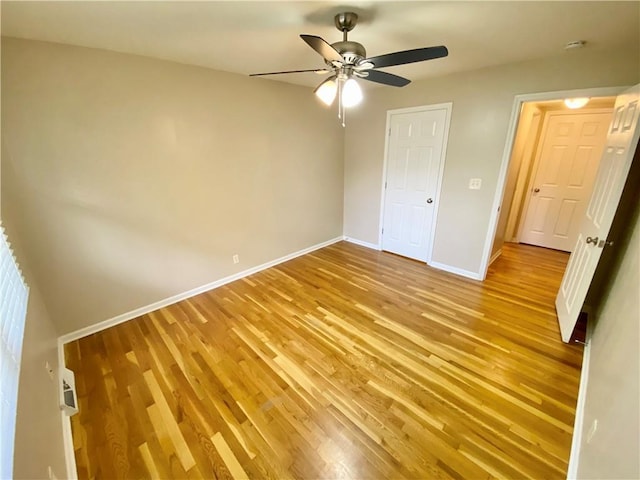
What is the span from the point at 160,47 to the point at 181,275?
212 cm

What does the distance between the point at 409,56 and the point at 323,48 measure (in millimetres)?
500

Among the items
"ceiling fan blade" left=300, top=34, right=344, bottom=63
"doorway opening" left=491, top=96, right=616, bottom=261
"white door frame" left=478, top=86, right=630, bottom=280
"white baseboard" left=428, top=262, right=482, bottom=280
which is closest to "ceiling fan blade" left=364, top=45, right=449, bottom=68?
"ceiling fan blade" left=300, top=34, right=344, bottom=63

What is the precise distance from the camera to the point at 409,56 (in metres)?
1.51

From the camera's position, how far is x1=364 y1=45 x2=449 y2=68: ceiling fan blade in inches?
56.2

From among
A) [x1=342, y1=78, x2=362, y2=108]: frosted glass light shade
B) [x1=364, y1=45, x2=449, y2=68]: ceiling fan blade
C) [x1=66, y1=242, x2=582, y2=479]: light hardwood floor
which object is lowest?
[x1=66, y1=242, x2=582, y2=479]: light hardwood floor

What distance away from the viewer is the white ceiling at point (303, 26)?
1.51 m

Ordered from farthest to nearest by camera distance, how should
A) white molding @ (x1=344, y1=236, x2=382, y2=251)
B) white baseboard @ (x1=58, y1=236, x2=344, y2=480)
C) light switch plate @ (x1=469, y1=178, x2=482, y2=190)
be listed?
white molding @ (x1=344, y1=236, x2=382, y2=251) < light switch plate @ (x1=469, y1=178, x2=482, y2=190) < white baseboard @ (x1=58, y1=236, x2=344, y2=480)

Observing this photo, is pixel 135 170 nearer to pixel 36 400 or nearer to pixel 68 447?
pixel 36 400

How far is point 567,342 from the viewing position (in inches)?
87.6

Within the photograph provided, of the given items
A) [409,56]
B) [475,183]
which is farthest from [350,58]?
[475,183]

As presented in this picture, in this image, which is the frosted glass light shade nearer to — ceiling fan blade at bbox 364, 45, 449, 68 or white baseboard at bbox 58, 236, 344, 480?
ceiling fan blade at bbox 364, 45, 449, 68

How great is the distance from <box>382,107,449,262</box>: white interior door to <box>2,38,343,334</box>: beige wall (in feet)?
4.26

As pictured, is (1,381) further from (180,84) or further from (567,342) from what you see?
(567,342)

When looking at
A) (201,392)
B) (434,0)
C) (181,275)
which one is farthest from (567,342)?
(181,275)
